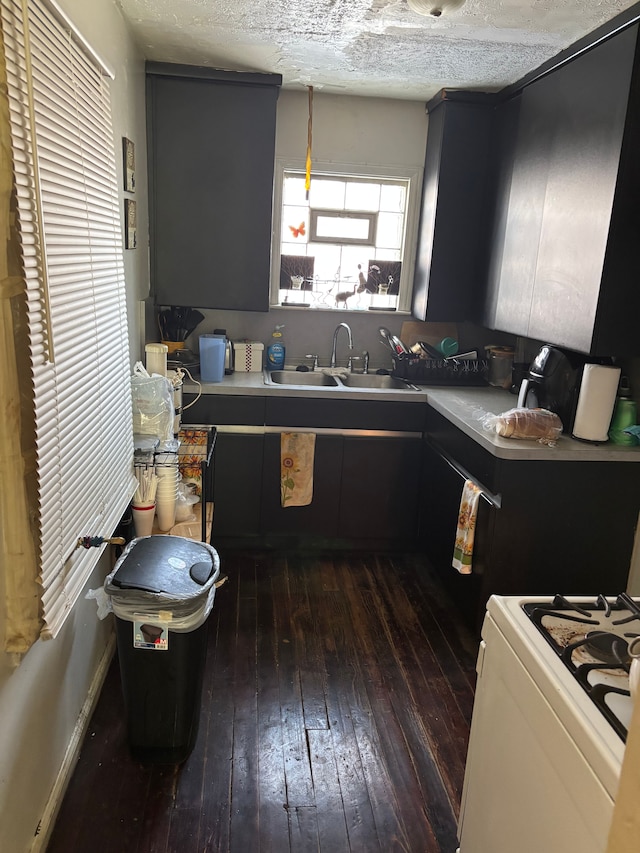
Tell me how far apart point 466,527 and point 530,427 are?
496mm

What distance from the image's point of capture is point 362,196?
3682 mm

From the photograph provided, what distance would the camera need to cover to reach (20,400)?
1346 millimetres

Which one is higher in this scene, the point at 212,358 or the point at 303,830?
the point at 212,358

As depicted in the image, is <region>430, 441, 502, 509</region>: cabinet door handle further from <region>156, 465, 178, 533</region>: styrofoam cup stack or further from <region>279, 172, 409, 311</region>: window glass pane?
<region>156, 465, 178, 533</region>: styrofoam cup stack

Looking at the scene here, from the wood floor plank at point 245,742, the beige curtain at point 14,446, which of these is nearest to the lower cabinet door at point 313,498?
the wood floor plank at point 245,742

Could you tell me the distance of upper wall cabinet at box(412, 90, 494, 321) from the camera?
327 centimetres

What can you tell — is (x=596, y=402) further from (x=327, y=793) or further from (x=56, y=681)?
(x=56, y=681)

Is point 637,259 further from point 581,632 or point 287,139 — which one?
point 287,139

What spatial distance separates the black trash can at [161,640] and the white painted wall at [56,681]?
189mm

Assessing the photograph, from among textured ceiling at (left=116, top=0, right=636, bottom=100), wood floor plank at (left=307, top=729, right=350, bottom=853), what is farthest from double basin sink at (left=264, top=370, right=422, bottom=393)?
wood floor plank at (left=307, top=729, right=350, bottom=853)

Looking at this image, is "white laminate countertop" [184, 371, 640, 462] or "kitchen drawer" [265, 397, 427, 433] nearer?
"white laminate countertop" [184, 371, 640, 462]

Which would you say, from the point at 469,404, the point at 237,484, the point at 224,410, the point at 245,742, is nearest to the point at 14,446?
the point at 245,742

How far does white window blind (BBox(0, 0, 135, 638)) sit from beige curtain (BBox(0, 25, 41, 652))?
2cm

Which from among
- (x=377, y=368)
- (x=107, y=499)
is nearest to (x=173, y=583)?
(x=107, y=499)
